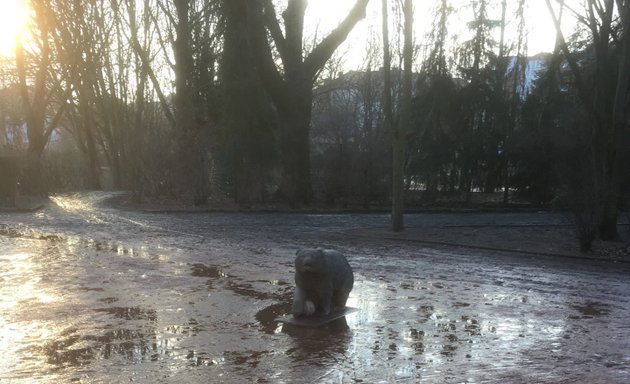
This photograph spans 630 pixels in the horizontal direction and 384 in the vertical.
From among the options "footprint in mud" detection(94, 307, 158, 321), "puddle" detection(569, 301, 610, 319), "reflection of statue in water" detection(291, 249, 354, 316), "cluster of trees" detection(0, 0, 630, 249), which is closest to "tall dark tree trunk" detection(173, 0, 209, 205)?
"cluster of trees" detection(0, 0, 630, 249)

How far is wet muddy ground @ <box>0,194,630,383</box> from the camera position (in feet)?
18.3

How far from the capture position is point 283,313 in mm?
7652

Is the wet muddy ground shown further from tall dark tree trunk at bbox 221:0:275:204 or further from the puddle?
tall dark tree trunk at bbox 221:0:275:204

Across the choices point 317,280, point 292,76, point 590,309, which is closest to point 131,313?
point 317,280

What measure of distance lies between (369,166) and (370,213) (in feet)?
6.13

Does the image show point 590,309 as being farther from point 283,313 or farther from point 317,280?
point 283,313

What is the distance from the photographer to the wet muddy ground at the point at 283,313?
557 cm

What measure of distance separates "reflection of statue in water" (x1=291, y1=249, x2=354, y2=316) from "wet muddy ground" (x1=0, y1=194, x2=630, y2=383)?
0.34 m

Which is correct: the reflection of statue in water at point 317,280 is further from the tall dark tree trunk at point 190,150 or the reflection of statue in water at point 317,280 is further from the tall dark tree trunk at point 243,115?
the tall dark tree trunk at point 243,115

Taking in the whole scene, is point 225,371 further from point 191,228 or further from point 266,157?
point 266,157

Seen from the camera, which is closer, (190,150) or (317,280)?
(317,280)

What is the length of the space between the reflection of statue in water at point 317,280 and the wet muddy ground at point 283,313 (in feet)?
1.13

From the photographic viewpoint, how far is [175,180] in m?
23.8

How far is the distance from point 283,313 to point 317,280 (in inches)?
35.4
